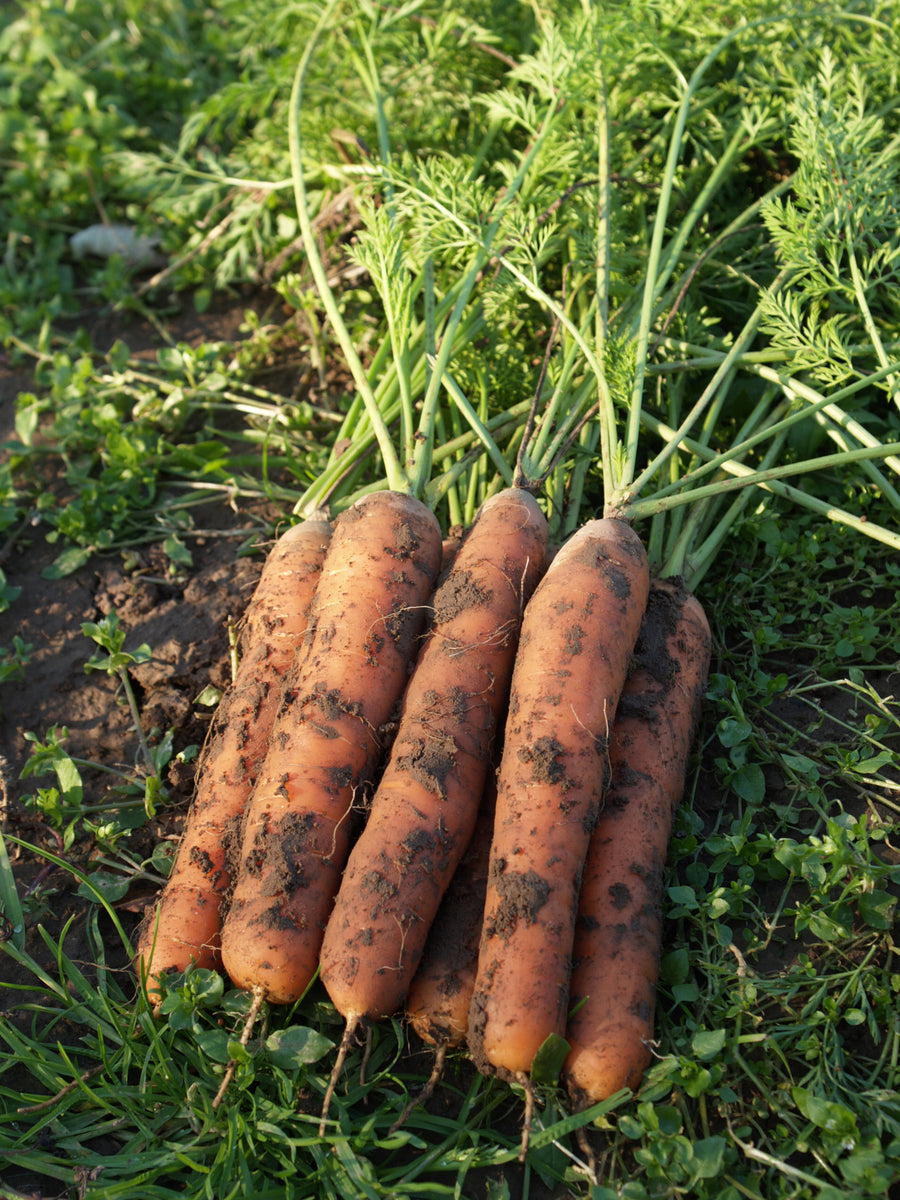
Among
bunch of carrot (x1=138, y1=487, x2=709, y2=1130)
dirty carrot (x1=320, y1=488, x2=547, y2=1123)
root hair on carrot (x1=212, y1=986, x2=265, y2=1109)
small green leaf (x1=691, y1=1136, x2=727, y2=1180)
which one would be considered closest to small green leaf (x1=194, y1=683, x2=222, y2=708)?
bunch of carrot (x1=138, y1=487, x2=709, y2=1130)

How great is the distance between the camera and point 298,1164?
6.20 feet

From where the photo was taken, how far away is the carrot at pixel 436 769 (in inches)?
80.0

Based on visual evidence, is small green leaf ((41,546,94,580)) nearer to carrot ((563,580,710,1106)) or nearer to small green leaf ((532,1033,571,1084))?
carrot ((563,580,710,1106))

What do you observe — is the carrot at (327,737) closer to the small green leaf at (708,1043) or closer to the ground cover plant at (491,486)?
the ground cover plant at (491,486)

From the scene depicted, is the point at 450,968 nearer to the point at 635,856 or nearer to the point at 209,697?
the point at 635,856

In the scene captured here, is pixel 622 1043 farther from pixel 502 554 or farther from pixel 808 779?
pixel 502 554

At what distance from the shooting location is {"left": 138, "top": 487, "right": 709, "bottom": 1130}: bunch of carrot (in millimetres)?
2008

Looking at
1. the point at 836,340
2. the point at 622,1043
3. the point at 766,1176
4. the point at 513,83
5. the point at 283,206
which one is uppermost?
the point at 513,83

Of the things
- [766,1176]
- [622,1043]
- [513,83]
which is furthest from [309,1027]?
[513,83]

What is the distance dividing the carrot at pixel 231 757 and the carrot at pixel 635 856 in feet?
3.11

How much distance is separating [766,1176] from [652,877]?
0.64m

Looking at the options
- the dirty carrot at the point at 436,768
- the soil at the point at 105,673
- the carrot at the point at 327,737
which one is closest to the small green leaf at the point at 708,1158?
the dirty carrot at the point at 436,768

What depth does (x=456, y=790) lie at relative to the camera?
88.5 inches

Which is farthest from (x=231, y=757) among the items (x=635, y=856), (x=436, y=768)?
(x=635, y=856)
